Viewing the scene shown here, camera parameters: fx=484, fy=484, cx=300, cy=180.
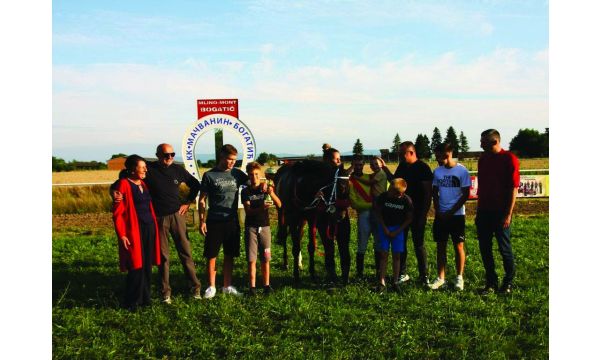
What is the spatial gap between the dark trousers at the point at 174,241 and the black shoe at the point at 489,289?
3.70 metres

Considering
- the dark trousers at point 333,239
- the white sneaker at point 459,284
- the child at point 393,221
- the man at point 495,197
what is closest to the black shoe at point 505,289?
the man at point 495,197

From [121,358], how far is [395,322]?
280cm

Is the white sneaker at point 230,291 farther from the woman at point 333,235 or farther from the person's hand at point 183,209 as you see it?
the woman at point 333,235

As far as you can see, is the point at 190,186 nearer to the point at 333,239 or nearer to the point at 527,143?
the point at 333,239

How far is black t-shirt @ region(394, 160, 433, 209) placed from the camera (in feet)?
21.2

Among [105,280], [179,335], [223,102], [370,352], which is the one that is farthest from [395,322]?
[223,102]

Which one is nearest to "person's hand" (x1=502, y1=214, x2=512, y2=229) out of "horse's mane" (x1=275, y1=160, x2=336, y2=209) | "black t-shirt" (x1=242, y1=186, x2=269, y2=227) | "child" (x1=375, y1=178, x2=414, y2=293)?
"child" (x1=375, y1=178, x2=414, y2=293)

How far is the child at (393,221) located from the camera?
20.6ft

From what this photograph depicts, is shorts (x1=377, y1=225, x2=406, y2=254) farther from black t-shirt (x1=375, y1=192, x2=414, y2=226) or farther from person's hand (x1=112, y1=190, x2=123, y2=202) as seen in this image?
person's hand (x1=112, y1=190, x2=123, y2=202)

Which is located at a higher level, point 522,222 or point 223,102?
point 223,102

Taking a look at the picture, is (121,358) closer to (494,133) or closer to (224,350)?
(224,350)

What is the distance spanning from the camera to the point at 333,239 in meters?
6.61

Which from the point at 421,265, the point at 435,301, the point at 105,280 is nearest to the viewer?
the point at 435,301

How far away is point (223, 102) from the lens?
10758 mm
